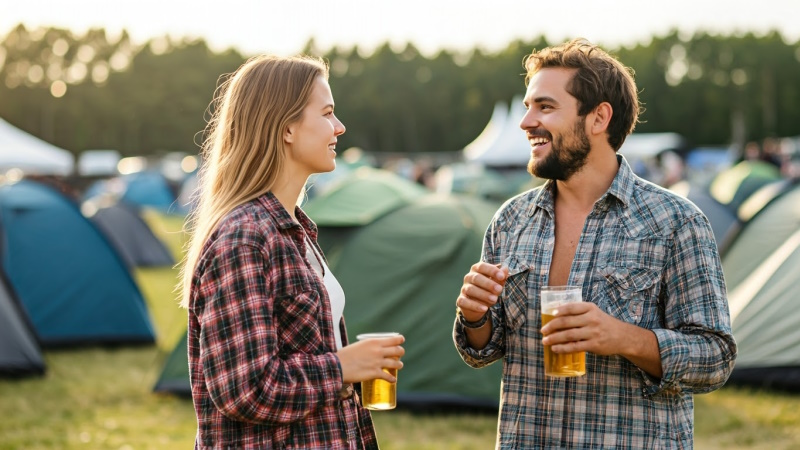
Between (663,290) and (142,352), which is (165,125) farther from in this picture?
(663,290)

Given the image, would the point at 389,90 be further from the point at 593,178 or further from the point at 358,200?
the point at 593,178

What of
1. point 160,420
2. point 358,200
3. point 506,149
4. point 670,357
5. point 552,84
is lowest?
point 160,420

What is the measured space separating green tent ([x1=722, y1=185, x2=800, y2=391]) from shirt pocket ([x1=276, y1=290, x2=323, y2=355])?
243 inches

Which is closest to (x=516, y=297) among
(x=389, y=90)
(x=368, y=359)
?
(x=368, y=359)

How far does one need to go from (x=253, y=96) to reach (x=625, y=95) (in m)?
1.23

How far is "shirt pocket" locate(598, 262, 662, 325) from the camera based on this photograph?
2758 mm

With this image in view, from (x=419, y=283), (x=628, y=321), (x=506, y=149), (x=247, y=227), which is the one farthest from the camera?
(x=506, y=149)

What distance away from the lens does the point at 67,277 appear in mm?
10539

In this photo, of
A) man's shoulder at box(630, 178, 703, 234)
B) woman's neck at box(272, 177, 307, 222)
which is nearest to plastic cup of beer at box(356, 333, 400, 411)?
woman's neck at box(272, 177, 307, 222)

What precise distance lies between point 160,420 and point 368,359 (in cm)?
535

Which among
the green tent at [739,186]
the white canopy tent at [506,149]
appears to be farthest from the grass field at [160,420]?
the white canopy tent at [506,149]

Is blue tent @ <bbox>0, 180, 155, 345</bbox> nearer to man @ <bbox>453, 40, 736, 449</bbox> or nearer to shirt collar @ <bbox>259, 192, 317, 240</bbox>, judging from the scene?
man @ <bbox>453, 40, 736, 449</bbox>

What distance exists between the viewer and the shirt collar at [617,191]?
288cm

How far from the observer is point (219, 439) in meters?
2.42
